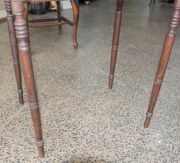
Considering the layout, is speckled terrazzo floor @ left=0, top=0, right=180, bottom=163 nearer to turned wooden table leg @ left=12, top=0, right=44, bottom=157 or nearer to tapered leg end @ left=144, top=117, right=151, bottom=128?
tapered leg end @ left=144, top=117, right=151, bottom=128

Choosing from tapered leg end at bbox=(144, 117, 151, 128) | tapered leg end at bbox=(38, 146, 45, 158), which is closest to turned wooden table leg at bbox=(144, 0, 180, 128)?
tapered leg end at bbox=(144, 117, 151, 128)

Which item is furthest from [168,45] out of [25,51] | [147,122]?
[25,51]

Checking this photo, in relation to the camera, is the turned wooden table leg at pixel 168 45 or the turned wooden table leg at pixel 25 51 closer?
the turned wooden table leg at pixel 25 51

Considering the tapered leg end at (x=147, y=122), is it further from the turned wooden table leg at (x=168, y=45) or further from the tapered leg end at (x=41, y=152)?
the tapered leg end at (x=41, y=152)

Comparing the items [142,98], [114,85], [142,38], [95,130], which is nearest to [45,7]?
Result: [142,38]

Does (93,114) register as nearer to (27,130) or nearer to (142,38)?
(27,130)

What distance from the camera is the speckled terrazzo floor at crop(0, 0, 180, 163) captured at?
99 centimetres

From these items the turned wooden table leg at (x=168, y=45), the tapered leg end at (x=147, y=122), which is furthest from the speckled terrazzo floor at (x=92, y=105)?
the turned wooden table leg at (x=168, y=45)

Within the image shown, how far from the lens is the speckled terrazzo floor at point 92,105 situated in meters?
0.99

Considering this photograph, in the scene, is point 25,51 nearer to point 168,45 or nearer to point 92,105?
point 168,45

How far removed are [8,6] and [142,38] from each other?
60.8 inches

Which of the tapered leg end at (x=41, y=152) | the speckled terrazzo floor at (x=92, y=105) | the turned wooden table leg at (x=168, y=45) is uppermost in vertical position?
the turned wooden table leg at (x=168, y=45)

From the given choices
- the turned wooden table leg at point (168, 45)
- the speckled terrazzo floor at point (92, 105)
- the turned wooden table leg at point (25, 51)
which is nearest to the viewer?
the turned wooden table leg at point (25, 51)

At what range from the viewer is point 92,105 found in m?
1.29
